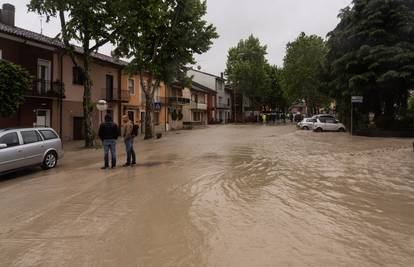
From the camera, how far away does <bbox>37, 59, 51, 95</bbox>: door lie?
25.0 metres

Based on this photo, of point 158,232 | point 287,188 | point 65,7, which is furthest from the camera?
point 65,7

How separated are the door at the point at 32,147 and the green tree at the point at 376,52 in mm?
21248

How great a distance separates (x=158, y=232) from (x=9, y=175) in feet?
29.3

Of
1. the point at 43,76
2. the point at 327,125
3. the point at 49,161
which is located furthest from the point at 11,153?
the point at 327,125

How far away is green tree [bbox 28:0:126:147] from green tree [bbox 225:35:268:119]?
5185 cm

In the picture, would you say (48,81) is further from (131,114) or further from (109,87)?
(131,114)

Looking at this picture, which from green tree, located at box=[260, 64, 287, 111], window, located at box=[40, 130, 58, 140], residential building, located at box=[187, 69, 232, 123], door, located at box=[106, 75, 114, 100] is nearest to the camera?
window, located at box=[40, 130, 58, 140]

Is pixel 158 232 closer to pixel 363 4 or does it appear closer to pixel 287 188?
pixel 287 188

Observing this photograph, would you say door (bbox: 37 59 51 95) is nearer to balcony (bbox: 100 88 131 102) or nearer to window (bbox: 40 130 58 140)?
balcony (bbox: 100 88 131 102)

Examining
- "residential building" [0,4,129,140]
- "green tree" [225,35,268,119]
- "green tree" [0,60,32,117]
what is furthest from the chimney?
"green tree" [225,35,268,119]

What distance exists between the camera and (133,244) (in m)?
5.40

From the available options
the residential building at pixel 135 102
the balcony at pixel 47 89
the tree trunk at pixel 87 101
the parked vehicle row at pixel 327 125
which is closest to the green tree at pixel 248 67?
the residential building at pixel 135 102

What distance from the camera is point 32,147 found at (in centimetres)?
1302

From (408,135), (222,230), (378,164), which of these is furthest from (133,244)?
(408,135)
